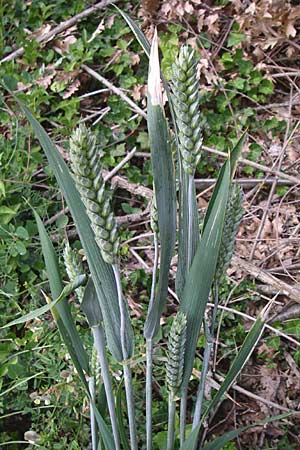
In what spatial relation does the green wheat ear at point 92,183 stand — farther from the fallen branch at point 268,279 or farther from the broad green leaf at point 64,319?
the fallen branch at point 268,279

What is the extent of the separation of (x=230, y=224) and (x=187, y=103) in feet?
0.70

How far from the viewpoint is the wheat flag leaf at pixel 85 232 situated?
0.83 meters

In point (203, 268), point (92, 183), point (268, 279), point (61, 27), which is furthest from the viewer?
point (61, 27)

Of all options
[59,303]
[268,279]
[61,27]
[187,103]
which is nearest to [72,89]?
[61,27]

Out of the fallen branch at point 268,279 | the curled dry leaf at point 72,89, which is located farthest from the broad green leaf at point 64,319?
the curled dry leaf at point 72,89

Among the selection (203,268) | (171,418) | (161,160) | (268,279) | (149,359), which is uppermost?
(161,160)

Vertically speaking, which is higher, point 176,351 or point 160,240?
point 160,240

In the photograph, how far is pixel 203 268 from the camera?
82cm

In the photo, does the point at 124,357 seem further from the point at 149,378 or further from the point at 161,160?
the point at 161,160

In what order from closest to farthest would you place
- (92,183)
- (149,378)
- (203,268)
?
1. (92,183)
2. (203,268)
3. (149,378)

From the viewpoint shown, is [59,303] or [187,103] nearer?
[187,103]

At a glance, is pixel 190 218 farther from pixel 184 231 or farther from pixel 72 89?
pixel 72 89

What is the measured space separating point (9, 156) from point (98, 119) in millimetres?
339

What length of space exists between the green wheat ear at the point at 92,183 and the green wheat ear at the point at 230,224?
0.64 feet
